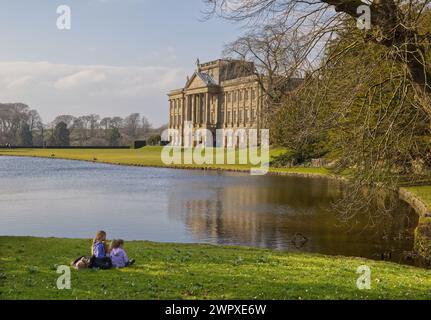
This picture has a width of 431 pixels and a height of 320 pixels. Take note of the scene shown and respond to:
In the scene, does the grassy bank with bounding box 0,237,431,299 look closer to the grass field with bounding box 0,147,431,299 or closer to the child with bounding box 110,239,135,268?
the grass field with bounding box 0,147,431,299

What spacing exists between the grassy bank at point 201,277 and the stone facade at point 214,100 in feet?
251

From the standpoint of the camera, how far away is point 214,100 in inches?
4097

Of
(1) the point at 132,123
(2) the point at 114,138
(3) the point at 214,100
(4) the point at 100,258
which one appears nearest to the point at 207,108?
(3) the point at 214,100

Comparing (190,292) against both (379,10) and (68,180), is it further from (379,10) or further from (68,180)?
(68,180)

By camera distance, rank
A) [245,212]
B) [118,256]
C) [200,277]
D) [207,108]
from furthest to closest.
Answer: [207,108] < [245,212] < [118,256] < [200,277]

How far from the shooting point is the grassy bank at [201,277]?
824cm

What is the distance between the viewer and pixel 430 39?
10.7 m

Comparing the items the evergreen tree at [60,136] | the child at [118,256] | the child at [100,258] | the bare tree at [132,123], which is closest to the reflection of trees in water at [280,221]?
the child at [118,256]

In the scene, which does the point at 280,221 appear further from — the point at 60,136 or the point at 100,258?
the point at 60,136

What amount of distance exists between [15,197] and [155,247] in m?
17.0

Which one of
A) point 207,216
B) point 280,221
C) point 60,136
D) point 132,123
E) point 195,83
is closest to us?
point 280,221

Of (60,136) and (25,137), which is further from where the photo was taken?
(60,136)

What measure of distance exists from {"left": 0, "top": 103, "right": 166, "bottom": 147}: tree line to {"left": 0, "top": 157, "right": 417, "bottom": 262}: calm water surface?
8154 centimetres

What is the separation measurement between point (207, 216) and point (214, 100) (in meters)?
83.2
